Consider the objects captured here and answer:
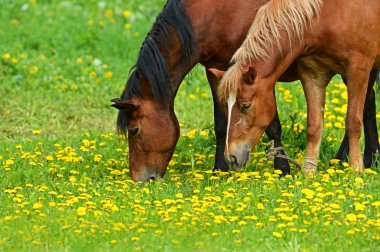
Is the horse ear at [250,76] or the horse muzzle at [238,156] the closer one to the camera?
the horse ear at [250,76]

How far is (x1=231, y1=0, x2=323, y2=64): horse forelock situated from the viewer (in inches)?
313

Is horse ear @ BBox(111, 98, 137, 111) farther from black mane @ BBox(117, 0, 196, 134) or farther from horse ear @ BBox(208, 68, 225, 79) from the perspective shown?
horse ear @ BBox(208, 68, 225, 79)

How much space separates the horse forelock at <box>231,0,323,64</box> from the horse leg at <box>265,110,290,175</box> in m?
1.01

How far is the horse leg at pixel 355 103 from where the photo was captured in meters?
8.06

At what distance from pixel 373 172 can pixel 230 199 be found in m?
1.38

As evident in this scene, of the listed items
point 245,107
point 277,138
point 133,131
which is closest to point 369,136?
point 277,138

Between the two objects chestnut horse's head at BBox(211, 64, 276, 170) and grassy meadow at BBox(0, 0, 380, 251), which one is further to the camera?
chestnut horse's head at BBox(211, 64, 276, 170)

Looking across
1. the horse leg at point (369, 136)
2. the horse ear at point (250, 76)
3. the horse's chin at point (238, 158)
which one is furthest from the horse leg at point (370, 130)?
the horse ear at point (250, 76)

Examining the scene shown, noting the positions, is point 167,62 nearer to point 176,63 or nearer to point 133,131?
point 176,63

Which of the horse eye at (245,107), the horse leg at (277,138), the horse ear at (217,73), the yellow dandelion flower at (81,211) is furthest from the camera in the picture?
the horse leg at (277,138)

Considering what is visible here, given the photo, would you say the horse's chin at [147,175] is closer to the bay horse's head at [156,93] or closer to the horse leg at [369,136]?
the bay horse's head at [156,93]

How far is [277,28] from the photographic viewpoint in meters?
8.01

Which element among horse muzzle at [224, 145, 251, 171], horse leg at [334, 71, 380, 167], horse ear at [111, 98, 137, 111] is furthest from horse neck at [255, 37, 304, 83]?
horse leg at [334, 71, 380, 167]

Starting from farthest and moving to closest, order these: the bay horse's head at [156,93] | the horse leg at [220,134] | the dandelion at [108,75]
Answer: the dandelion at [108,75], the horse leg at [220,134], the bay horse's head at [156,93]
